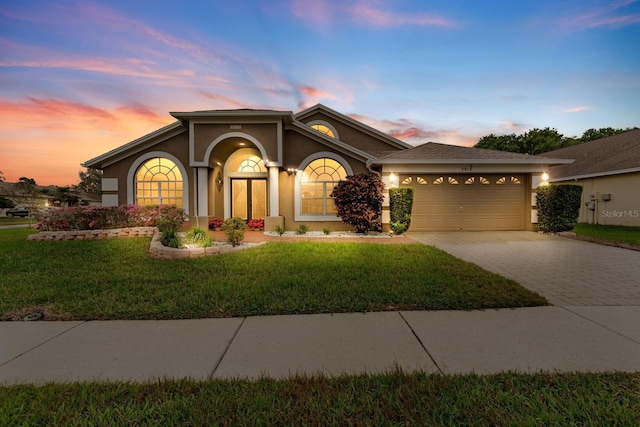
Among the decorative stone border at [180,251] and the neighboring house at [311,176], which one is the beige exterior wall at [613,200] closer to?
the neighboring house at [311,176]

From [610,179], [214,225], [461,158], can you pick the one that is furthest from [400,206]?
[610,179]

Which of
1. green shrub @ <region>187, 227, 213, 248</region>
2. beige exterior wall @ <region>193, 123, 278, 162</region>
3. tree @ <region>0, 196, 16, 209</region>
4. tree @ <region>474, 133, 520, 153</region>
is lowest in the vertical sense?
green shrub @ <region>187, 227, 213, 248</region>

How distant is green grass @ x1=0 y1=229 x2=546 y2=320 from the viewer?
388 centimetres

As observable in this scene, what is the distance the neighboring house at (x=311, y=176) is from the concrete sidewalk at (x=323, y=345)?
8.38 m

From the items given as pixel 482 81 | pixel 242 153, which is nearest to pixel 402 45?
pixel 482 81

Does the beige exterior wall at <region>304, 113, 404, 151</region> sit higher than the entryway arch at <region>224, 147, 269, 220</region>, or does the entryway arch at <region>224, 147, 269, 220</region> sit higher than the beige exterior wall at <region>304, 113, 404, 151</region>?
the beige exterior wall at <region>304, 113, 404, 151</region>

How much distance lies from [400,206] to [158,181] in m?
10.5

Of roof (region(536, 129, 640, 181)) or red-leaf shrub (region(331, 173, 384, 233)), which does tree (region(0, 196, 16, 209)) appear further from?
roof (region(536, 129, 640, 181))

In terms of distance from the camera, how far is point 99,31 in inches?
362

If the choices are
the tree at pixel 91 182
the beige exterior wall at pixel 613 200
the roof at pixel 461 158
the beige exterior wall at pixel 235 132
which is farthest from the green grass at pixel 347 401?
the tree at pixel 91 182

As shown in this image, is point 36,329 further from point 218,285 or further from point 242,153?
point 242,153

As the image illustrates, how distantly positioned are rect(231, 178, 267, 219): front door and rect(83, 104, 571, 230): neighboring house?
1.04 m

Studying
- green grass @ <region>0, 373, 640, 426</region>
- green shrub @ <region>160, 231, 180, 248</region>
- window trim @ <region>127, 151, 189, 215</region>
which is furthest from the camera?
window trim @ <region>127, 151, 189, 215</region>

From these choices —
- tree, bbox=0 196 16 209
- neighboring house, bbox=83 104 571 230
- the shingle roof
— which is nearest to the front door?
neighboring house, bbox=83 104 571 230
